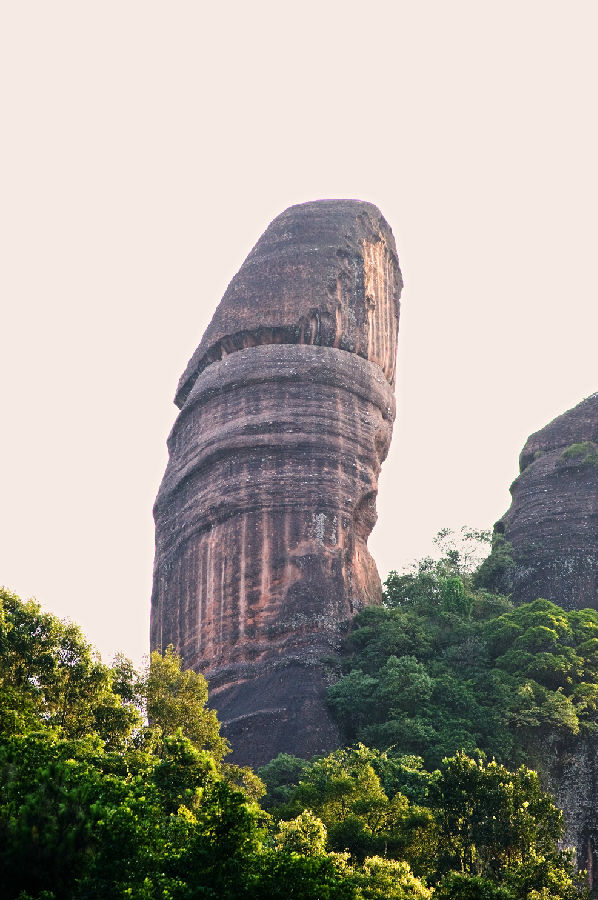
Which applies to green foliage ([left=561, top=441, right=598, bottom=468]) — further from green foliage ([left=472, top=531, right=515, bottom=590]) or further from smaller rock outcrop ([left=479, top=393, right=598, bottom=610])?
green foliage ([left=472, top=531, right=515, bottom=590])

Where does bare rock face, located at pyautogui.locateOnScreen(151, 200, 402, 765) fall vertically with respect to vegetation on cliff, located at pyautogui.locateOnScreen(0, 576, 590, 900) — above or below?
above

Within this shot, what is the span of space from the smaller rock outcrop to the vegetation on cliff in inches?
265

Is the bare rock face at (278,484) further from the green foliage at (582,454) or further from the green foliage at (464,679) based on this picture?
the green foliage at (582,454)

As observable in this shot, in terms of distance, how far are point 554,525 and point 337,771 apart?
18.0m

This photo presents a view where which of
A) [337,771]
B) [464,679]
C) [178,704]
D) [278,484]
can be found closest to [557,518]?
[464,679]

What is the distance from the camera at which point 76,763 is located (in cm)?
1633

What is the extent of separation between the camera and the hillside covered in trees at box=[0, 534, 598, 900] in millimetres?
14359

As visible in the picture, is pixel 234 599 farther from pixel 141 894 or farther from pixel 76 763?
pixel 141 894

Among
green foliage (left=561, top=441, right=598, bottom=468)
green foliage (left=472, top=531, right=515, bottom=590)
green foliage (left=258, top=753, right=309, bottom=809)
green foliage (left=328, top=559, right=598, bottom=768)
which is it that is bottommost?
green foliage (left=258, top=753, right=309, bottom=809)

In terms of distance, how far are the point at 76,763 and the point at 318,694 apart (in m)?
15.5

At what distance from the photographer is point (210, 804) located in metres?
15.7

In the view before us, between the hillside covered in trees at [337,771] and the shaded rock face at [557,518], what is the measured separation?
1.79 meters

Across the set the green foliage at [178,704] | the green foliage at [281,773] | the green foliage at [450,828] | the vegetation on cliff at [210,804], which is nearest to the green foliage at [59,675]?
the vegetation on cliff at [210,804]

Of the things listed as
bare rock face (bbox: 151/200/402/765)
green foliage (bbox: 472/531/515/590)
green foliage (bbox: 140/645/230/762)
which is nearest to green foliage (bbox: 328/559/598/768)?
bare rock face (bbox: 151/200/402/765)
